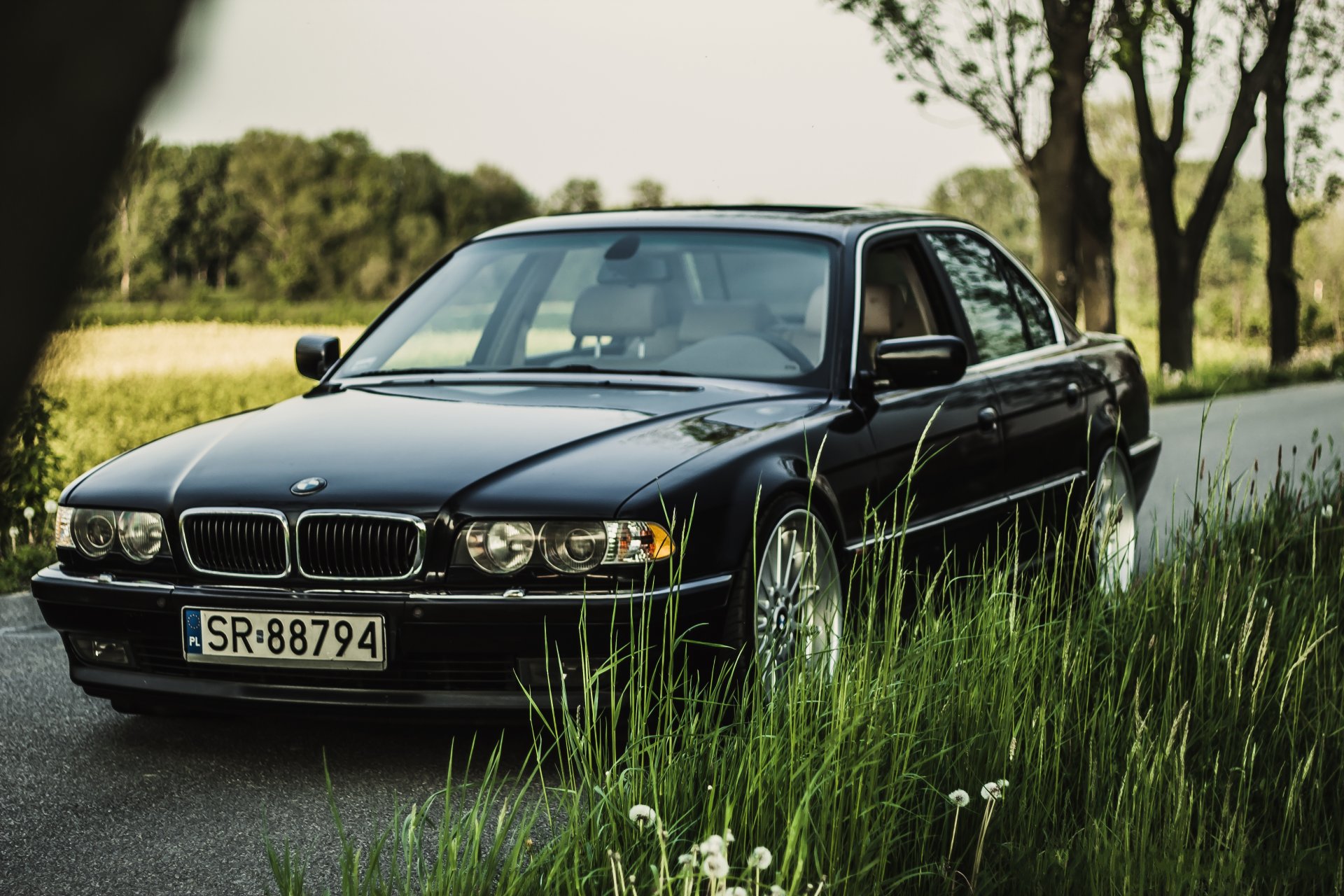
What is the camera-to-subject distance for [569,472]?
4.22 metres

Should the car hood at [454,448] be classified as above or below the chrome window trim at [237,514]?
above

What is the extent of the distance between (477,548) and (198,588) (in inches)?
29.7

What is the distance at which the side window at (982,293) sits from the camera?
6359mm

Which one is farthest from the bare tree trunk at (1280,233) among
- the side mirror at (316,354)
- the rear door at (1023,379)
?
the side mirror at (316,354)

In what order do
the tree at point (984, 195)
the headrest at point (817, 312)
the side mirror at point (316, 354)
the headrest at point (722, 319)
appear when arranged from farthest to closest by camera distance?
the tree at point (984, 195)
the side mirror at point (316, 354)
the headrest at point (722, 319)
the headrest at point (817, 312)

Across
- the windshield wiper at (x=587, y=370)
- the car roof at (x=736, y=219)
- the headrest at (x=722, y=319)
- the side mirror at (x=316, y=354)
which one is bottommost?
the windshield wiper at (x=587, y=370)

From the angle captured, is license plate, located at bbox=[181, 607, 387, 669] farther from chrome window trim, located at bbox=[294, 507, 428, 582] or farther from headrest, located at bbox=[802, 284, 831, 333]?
headrest, located at bbox=[802, 284, 831, 333]

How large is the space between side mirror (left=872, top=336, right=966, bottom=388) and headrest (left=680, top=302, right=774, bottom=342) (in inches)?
21.2

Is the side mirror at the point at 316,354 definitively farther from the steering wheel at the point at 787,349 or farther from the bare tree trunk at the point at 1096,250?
the bare tree trunk at the point at 1096,250

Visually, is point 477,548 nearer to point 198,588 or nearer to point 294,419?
point 198,588

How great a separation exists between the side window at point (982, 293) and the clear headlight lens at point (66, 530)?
A: 3.22m

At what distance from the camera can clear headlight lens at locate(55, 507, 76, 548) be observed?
15.1 ft

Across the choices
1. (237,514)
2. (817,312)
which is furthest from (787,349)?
(237,514)

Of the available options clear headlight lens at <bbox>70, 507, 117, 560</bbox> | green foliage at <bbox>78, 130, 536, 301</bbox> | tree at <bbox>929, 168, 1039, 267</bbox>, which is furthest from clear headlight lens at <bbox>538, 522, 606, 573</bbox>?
tree at <bbox>929, 168, 1039, 267</bbox>
